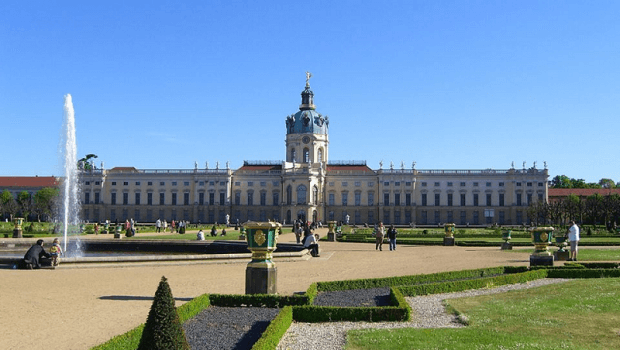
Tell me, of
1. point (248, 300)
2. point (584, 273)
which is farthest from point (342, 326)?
point (584, 273)

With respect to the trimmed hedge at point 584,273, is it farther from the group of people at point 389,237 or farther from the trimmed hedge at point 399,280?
the group of people at point 389,237

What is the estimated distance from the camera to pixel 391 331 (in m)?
10.3

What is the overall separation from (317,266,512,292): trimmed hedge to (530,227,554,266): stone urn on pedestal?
2.54 m

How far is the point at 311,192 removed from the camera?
88.8 metres

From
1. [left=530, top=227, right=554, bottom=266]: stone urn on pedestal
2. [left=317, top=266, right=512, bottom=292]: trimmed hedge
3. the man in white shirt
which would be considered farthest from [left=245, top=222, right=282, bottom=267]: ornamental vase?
the man in white shirt

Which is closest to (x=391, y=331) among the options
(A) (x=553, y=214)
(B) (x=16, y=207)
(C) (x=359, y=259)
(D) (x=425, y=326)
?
(D) (x=425, y=326)

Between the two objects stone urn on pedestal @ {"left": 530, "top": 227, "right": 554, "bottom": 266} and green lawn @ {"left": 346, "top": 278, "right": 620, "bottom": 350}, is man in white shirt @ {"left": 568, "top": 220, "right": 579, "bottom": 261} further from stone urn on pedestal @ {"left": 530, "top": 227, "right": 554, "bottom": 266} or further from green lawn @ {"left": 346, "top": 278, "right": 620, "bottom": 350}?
green lawn @ {"left": 346, "top": 278, "right": 620, "bottom": 350}

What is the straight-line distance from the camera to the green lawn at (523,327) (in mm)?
9289

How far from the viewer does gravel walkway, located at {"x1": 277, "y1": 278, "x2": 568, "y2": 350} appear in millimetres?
9555

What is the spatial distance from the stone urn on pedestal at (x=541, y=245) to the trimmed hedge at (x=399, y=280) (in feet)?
8.33

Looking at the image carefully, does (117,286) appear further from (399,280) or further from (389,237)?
(389,237)

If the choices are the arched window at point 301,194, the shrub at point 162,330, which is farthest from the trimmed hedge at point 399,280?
the arched window at point 301,194

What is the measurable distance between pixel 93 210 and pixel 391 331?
88718mm

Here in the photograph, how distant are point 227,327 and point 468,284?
7.09 metres
